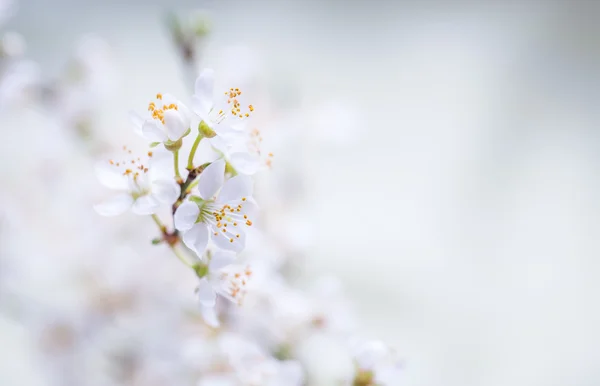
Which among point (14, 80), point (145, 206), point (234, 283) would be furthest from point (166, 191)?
point (14, 80)

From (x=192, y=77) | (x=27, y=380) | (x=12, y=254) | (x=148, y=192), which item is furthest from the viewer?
(x=27, y=380)

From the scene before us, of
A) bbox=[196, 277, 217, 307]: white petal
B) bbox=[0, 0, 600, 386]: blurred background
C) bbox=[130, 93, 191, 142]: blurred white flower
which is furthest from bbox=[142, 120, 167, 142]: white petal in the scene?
bbox=[0, 0, 600, 386]: blurred background

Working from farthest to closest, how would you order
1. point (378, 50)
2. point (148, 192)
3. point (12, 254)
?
1. point (378, 50)
2. point (12, 254)
3. point (148, 192)

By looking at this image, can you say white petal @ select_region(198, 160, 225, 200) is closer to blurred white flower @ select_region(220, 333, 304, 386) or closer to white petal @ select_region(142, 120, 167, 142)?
white petal @ select_region(142, 120, 167, 142)

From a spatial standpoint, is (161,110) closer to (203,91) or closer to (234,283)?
(203,91)

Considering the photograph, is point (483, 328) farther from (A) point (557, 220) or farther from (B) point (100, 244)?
(B) point (100, 244)

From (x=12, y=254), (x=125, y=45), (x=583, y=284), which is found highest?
(x=125, y=45)

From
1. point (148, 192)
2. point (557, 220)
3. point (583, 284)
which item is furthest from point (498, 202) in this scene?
point (148, 192)
